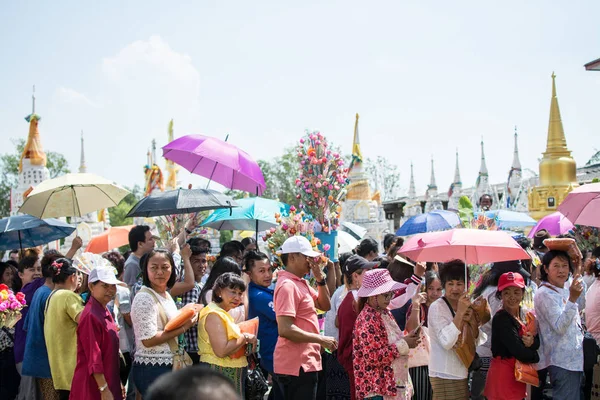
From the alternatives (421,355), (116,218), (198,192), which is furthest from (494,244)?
(116,218)

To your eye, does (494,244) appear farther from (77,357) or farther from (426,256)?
(77,357)

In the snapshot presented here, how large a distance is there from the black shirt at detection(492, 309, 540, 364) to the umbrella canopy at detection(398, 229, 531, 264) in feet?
1.42

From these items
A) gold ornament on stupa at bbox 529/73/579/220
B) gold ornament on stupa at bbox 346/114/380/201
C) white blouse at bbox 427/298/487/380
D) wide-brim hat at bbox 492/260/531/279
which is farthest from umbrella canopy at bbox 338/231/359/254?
gold ornament on stupa at bbox 346/114/380/201

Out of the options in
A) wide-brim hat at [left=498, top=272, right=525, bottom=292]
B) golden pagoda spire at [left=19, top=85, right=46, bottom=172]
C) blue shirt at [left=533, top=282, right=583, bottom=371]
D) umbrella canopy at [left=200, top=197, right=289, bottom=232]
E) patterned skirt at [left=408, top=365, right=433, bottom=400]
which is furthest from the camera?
golden pagoda spire at [left=19, top=85, right=46, bottom=172]

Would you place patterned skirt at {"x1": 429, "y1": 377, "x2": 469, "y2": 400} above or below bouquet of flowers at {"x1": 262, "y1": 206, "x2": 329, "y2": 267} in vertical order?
below

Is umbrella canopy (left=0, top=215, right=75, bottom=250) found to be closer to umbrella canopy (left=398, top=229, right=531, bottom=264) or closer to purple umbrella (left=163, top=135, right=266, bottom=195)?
purple umbrella (left=163, top=135, right=266, bottom=195)

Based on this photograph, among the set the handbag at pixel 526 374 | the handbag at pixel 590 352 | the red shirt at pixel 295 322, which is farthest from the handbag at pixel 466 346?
the handbag at pixel 590 352

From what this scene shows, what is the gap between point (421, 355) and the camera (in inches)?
197

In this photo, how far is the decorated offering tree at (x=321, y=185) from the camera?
7.10m

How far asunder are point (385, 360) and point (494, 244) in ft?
3.93

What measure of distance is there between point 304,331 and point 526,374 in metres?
1.66

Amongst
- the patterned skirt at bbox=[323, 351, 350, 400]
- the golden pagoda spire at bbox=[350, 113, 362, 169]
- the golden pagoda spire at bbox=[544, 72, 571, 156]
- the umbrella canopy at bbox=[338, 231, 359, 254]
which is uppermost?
the golden pagoda spire at bbox=[350, 113, 362, 169]

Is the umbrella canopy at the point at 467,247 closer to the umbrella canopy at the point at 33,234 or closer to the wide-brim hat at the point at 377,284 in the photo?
the wide-brim hat at the point at 377,284

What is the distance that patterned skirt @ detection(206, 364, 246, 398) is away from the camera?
14.8ft
